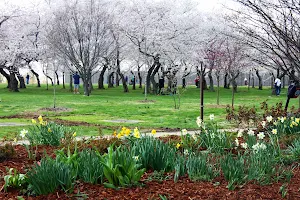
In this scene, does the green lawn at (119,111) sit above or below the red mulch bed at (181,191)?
below

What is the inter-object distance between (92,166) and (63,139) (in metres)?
3.27

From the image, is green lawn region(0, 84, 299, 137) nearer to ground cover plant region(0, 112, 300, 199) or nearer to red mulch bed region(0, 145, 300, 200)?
ground cover plant region(0, 112, 300, 199)

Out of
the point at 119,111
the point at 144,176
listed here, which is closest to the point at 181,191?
the point at 144,176

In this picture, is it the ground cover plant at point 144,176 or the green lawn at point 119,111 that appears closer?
the ground cover plant at point 144,176

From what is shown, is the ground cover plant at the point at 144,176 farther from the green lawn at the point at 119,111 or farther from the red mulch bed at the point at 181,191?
the green lawn at the point at 119,111

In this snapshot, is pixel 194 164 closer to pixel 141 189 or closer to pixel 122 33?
A: pixel 141 189

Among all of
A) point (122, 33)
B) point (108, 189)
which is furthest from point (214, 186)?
point (122, 33)

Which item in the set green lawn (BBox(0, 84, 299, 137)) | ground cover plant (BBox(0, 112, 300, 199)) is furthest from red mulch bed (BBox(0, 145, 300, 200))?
green lawn (BBox(0, 84, 299, 137))

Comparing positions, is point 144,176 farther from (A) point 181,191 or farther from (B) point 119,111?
(B) point 119,111

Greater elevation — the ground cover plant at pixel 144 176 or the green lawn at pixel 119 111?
the ground cover plant at pixel 144 176

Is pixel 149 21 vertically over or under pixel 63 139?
over

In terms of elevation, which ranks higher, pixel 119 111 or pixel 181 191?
pixel 181 191

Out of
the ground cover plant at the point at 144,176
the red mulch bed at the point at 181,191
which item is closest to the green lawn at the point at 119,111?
the ground cover plant at the point at 144,176

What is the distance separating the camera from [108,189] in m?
4.33
